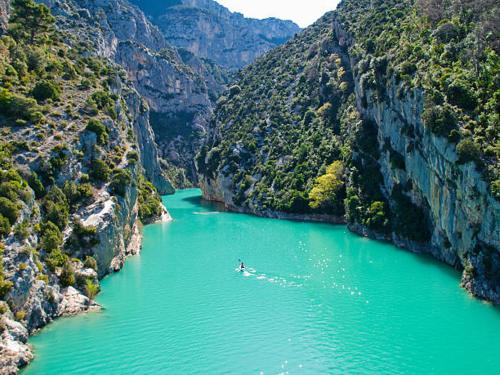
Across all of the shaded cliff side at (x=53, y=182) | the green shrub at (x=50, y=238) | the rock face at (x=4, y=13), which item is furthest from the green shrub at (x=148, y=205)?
the green shrub at (x=50, y=238)

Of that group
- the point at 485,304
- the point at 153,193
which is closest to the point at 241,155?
the point at 153,193

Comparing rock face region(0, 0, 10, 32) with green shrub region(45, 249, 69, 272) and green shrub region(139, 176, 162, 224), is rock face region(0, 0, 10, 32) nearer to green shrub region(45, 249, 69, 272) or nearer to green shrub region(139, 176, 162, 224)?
green shrub region(139, 176, 162, 224)

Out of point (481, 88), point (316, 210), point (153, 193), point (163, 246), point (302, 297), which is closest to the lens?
point (302, 297)

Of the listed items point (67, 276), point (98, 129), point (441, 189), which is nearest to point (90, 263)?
point (67, 276)

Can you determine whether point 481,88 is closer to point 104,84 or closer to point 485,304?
point 485,304

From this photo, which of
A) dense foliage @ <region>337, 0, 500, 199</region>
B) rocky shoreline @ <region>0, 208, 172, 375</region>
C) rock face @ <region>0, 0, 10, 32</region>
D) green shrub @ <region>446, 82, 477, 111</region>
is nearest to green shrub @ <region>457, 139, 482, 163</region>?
dense foliage @ <region>337, 0, 500, 199</region>

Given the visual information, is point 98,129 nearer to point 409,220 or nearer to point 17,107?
point 17,107

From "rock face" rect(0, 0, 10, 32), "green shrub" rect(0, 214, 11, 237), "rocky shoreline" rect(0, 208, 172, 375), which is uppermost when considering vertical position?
"rock face" rect(0, 0, 10, 32)
